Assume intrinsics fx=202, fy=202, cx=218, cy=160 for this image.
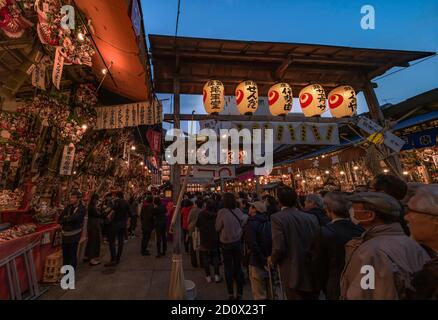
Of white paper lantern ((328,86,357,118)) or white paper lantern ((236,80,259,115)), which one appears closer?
white paper lantern ((236,80,259,115))

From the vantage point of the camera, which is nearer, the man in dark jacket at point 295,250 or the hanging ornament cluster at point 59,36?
the man in dark jacket at point 295,250

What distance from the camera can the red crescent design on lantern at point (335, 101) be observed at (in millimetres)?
7414

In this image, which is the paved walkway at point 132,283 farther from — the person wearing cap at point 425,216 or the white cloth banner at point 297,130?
the white cloth banner at point 297,130

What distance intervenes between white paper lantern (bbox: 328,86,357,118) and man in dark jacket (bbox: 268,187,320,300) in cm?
582

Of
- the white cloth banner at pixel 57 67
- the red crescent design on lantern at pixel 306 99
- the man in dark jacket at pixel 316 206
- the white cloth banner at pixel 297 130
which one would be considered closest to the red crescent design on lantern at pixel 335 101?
the white cloth banner at pixel 297 130

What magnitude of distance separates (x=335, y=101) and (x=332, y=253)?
6560 millimetres

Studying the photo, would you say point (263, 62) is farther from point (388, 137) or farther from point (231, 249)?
point (231, 249)

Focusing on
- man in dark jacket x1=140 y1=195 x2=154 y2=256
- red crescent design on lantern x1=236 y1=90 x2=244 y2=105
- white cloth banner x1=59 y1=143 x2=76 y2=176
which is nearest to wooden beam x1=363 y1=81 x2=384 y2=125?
red crescent design on lantern x1=236 y1=90 x2=244 y2=105

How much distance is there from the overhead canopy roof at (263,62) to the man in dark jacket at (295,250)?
6312mm

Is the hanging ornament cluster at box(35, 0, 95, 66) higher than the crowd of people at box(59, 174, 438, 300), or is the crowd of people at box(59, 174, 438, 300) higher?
the hanging ornament cluster at box(35, 0, 95, 66)

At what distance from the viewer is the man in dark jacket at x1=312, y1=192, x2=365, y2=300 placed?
8.76 ft

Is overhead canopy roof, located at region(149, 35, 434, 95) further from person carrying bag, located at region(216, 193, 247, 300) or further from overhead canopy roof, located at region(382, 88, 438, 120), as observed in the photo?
person carrying bag, located at region(216, 193, 247, 300)

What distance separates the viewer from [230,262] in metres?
4.61
